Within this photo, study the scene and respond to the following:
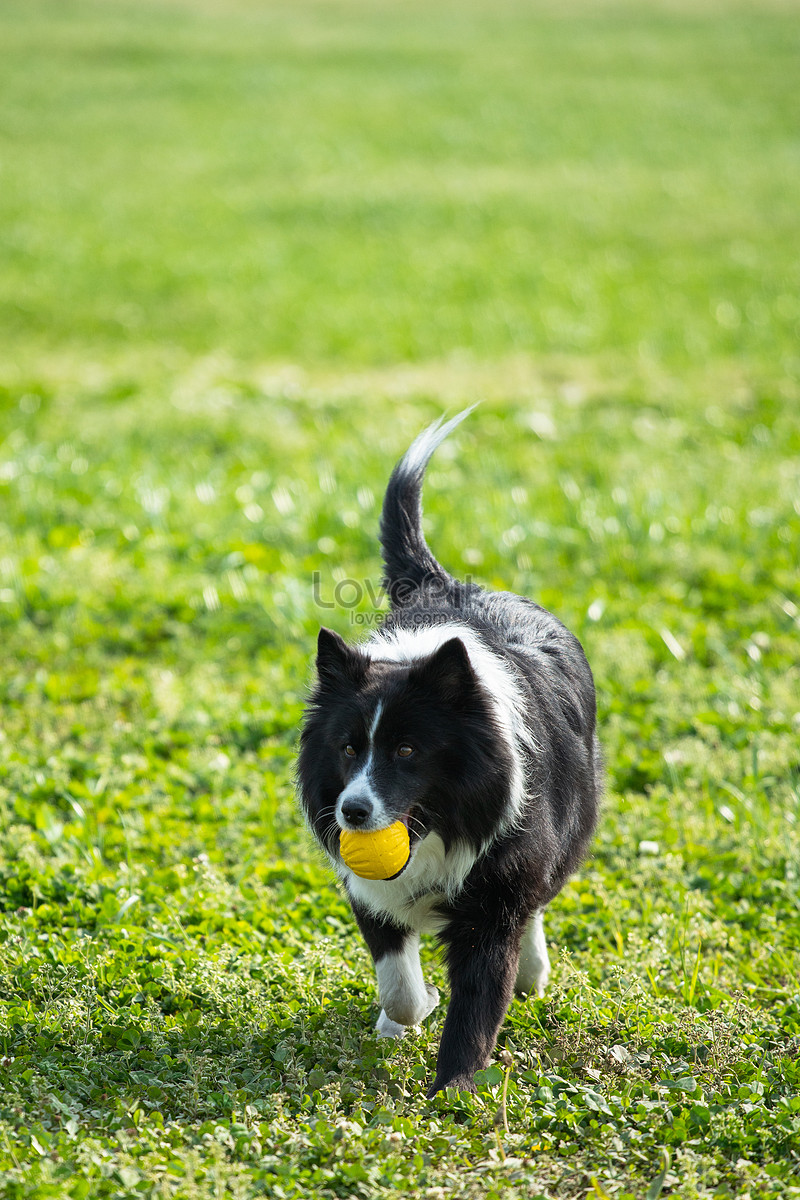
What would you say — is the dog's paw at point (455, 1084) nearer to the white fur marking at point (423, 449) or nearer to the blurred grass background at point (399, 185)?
the white fur marking at point (423, 449)

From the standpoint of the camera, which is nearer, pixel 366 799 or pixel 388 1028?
pixel 366 799

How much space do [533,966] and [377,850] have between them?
43.9 inches

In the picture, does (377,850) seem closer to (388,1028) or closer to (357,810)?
(357,810)

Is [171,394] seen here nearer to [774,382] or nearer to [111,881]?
[774,382]

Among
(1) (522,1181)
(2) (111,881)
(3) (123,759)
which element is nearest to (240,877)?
(2) (111,881)

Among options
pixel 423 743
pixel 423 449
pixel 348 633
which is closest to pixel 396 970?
pixel 423 743

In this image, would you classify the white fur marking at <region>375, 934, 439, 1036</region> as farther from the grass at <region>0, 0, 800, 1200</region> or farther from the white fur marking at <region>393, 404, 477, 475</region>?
the white fur marking at <region>393, 404, 477, 475</region>

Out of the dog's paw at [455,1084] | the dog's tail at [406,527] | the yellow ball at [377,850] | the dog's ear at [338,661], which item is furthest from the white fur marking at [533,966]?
the dog's tail at [406,527]

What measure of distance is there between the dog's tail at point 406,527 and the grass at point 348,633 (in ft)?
4.46

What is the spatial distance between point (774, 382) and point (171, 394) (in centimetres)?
622

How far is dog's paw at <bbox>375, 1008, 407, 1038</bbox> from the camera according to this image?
3.79 m

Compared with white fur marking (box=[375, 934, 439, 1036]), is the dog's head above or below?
above

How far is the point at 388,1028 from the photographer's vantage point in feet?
12.5

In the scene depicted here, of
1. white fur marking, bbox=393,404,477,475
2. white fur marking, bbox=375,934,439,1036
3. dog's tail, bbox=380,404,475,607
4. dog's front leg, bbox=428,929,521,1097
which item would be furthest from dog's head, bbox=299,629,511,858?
white fur marking, bbox=393,404,477,475
